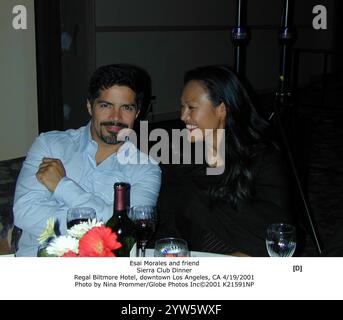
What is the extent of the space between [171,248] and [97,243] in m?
0.30

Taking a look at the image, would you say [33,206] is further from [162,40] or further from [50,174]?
[162,40]

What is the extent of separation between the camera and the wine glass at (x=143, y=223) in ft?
4.22

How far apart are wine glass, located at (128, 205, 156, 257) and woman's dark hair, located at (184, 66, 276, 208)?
46cm

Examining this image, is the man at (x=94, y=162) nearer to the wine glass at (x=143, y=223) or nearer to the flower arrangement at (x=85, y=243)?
the wine glass at (x=143, y=223)

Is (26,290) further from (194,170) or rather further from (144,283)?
(194,170)

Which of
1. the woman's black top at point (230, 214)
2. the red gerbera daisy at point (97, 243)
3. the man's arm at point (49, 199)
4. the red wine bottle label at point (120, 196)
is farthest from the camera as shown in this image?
the woman's black top at point (230, 214)

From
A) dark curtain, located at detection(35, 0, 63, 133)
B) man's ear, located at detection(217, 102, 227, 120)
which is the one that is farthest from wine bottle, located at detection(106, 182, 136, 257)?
dark curtain, located at detection(35, 0, 63, 133)

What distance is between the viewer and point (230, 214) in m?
1.70

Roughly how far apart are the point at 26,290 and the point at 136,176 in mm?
734

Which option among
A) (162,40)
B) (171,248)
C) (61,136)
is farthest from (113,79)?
(162,40)

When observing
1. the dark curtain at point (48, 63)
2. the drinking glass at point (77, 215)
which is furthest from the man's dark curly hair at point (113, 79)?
the dark curtain at point (48, 63)

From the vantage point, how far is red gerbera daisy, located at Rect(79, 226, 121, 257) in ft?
3.05

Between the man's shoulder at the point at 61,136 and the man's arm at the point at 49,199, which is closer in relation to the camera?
the man's arm at the point at 49,199

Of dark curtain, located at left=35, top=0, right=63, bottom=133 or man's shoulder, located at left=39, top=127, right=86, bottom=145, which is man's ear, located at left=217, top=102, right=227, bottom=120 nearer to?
man's shoulder, located at left=39, top=127, right=86, bottom=145
